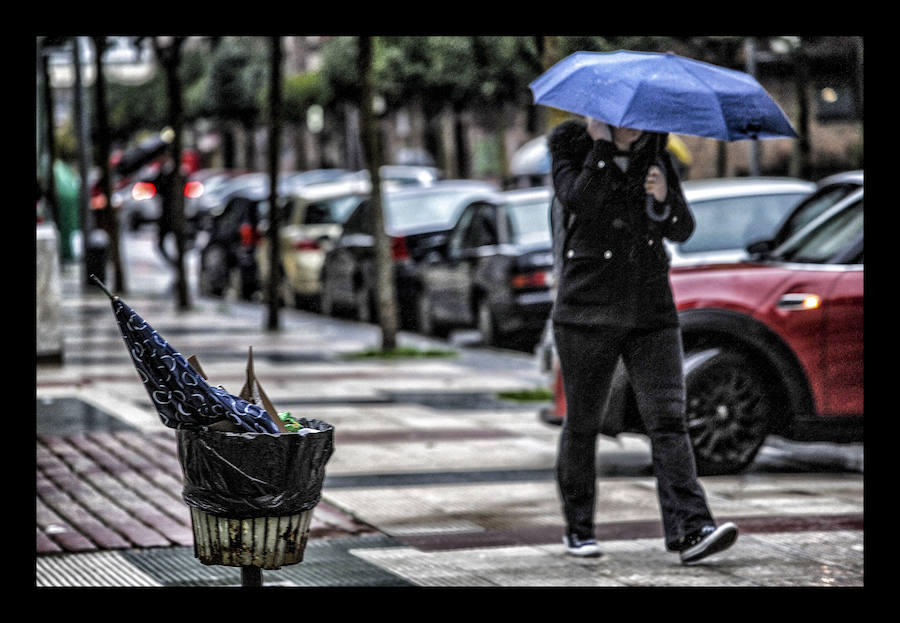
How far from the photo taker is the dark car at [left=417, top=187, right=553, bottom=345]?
15.5 metres

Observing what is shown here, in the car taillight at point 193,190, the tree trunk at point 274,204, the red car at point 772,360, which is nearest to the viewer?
the red car at point 772,360

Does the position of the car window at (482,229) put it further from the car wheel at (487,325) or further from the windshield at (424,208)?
the windshield at (424,208)

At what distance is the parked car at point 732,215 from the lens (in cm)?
1212

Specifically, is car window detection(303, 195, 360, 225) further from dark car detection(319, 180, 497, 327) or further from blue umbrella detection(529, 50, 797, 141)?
blue umbrella detection(529, 50, 797, 141)

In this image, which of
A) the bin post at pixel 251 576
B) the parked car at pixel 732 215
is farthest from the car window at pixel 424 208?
the bin post at pixel 251 576

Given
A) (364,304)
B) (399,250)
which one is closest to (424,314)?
(399,250)

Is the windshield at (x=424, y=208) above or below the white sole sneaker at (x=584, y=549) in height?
above

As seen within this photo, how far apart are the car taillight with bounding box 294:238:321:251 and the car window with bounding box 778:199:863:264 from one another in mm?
13100

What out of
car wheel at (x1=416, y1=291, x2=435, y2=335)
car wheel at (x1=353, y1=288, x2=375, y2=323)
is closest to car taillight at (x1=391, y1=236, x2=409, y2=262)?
car wheel at (x1=416, y1=291, x2=435, y2=335)

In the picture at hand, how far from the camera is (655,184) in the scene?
257 inches

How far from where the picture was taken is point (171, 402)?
4543 millimetres

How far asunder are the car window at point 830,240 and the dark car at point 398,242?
9.62 meters
